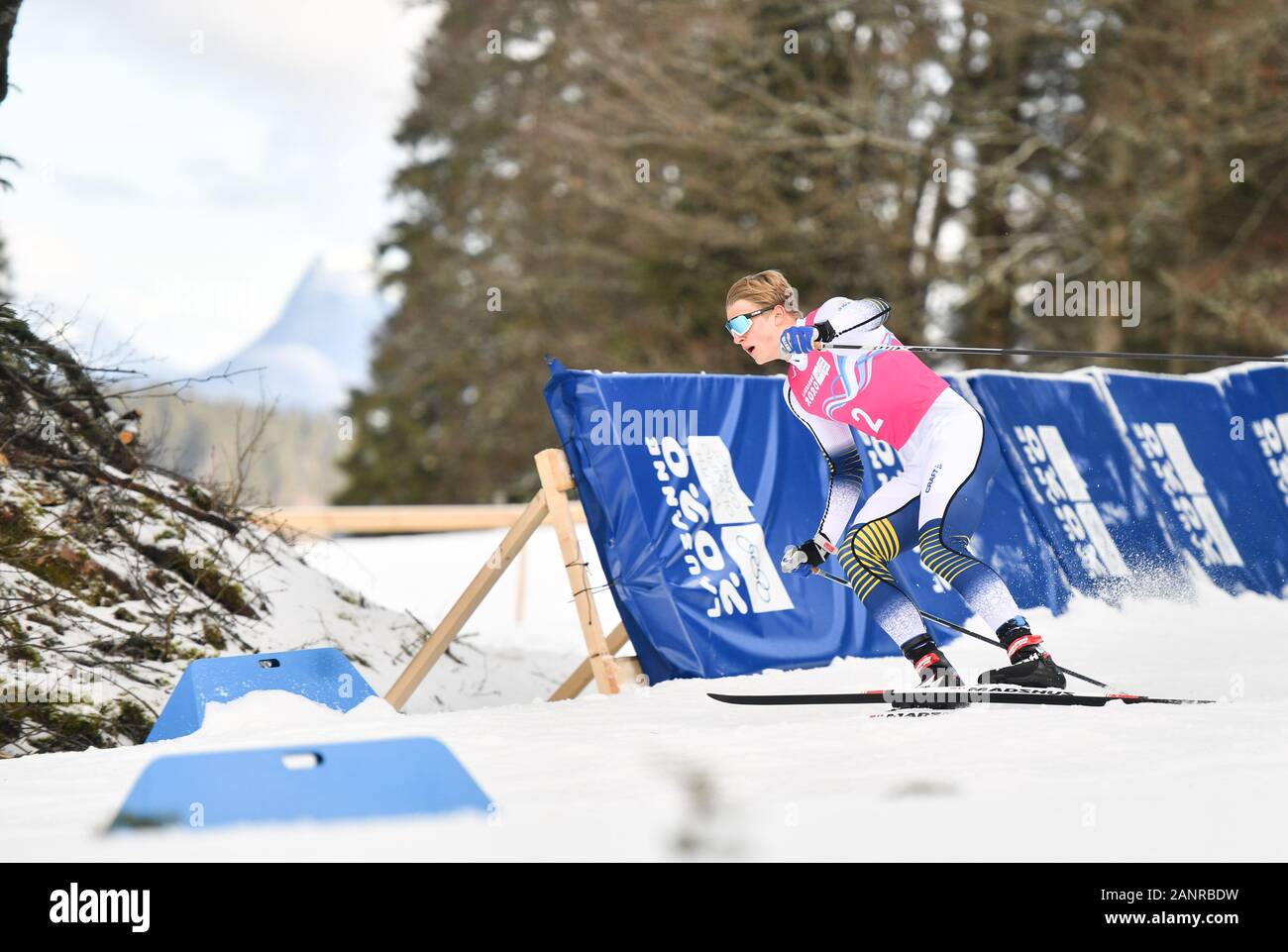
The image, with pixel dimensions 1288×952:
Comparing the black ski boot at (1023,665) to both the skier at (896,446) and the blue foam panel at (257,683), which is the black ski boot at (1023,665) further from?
the blue foam panel at (257,683)

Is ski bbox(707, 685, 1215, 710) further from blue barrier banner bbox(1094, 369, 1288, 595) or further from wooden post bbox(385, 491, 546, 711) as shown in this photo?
blue barrier banner bbox(1094, 369, 1288, 595)

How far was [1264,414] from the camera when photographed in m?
11.9

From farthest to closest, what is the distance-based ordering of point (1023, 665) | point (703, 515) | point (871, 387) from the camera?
point (703, 515) < point (871, 387) < point (1023, 665)

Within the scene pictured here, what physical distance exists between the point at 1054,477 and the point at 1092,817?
6.27m

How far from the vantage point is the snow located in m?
3.50

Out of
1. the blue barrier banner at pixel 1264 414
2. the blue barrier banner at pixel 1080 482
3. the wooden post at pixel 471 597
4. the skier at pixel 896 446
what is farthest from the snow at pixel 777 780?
the blue barrier banner at pixel 1264 414

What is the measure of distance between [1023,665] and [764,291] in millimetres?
1865

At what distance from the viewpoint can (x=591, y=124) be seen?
22.9m

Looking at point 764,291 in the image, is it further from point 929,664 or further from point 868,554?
point 929,664

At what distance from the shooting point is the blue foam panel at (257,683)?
5.60 meters

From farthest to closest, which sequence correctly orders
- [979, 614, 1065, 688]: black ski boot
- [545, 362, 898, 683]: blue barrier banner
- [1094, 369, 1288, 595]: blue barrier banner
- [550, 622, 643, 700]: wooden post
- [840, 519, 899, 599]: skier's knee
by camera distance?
[1094, 369, 1288, 595]: blue barrier banner → [545, 362, 898, 683]: blue barrier banner → [550, 622, 643, 700]: wooden post → [840, 519, 899, 599]: skier's knee → [979, 614, 1065, 688]: black ski boot

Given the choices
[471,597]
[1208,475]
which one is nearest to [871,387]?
[471,597]

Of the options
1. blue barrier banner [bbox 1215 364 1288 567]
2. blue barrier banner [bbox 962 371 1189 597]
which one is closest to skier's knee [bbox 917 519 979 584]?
blue barrier banner [bbox 962 371 1189 597]
